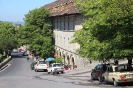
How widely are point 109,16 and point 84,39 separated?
262 inches

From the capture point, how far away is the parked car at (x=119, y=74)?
2317 cm

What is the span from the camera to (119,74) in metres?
23.3

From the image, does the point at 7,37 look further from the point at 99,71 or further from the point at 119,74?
the point at 119,74

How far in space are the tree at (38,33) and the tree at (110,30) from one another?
41.6 metres

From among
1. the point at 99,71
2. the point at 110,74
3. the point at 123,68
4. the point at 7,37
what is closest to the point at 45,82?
the point at 99,71

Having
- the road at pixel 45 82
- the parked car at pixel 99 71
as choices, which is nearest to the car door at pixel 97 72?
the parked car at pixel 99 71

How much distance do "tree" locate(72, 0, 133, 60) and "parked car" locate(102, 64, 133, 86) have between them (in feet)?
2.86

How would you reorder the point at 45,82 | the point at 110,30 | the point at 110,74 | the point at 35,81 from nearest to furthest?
the point at 110,30 → the point at 110,74 → the point at 45,82 → the point at 35,81

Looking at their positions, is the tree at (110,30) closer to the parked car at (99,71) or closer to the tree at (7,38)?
the parked car at (99,71)

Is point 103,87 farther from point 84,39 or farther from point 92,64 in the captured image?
point 92,64

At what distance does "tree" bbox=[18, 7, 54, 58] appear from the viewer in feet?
222

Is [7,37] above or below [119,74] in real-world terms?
above

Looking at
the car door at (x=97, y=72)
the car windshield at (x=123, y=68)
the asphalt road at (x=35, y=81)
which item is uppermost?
the car windshield at (x=123, y=68)

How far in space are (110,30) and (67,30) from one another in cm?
3438
